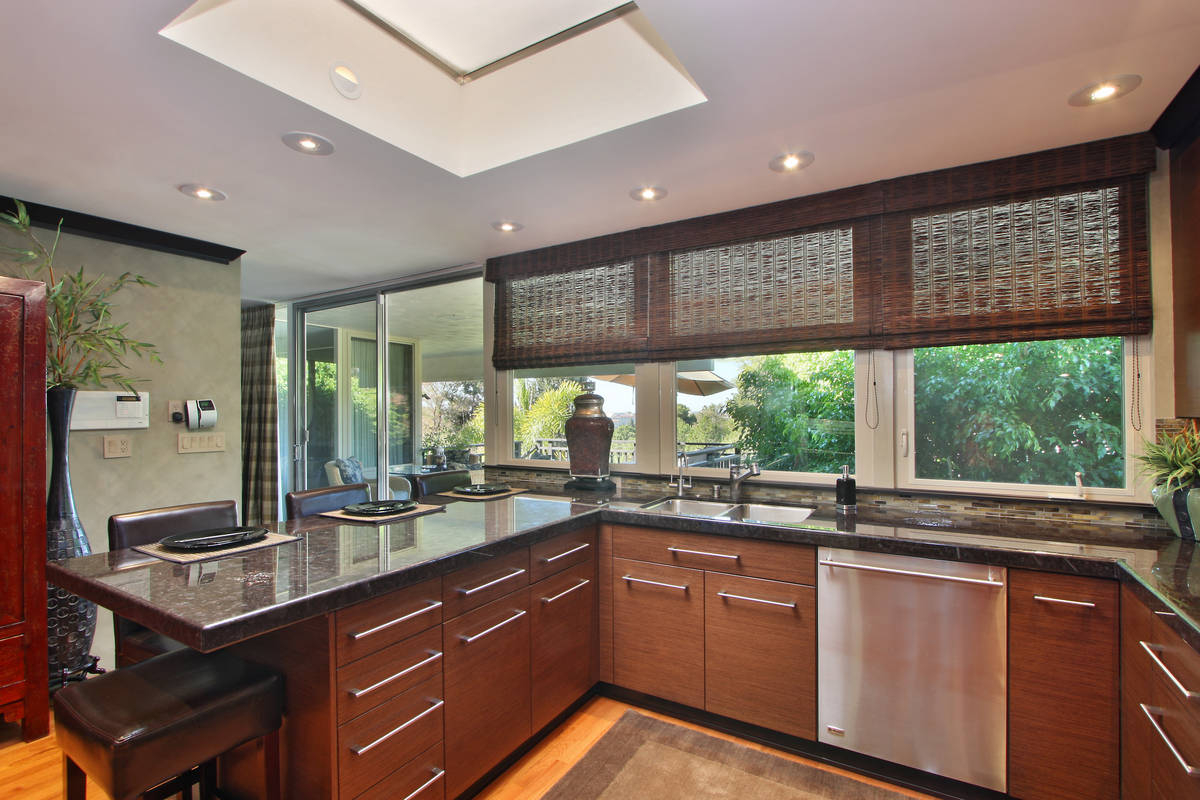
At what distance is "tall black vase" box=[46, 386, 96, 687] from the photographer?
2.48m

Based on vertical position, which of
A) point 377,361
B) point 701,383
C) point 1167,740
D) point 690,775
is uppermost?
point 377,361

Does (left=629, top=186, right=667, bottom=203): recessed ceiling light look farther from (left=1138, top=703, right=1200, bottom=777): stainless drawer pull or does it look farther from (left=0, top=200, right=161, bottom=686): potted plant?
(left=0, top=200, right=161, bottom=686): potted plant

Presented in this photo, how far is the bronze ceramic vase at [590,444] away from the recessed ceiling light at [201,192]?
195 centimetres

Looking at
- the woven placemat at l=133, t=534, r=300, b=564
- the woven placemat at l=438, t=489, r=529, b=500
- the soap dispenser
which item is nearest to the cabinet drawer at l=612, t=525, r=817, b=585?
the soap dispenser

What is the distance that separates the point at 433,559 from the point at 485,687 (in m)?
0.56

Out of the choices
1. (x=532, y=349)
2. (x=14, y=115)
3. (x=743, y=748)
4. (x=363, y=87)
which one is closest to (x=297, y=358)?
(x=532, y=349)

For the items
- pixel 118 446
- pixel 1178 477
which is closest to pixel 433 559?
pixel 1178 477

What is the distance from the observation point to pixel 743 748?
222 centimetres

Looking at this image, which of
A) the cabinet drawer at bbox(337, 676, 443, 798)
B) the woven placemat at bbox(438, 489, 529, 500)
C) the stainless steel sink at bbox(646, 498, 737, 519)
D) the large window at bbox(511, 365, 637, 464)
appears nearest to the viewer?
the cabinet drawer at bbox(337, 676, 443, 798)

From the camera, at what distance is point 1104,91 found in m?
1.76

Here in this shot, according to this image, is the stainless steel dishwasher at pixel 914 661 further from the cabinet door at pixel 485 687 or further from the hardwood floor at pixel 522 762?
the cabinet door at pixel 485 687

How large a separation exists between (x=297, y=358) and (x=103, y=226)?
7.17ft

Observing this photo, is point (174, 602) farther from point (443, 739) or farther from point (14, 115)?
point (14, 115)

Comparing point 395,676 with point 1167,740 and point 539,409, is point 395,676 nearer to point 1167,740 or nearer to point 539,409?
point 1167,740
